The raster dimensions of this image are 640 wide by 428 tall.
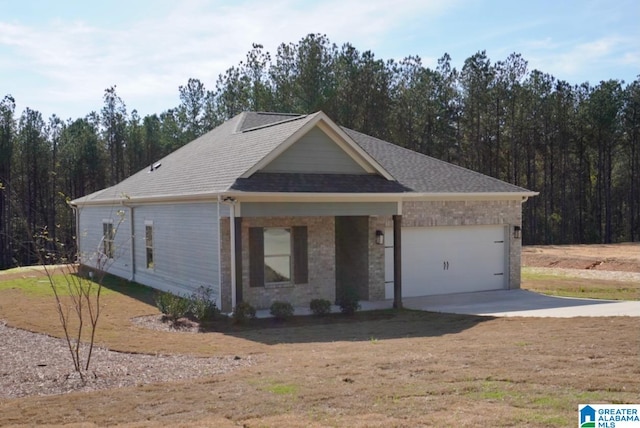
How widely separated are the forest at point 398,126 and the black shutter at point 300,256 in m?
27.8

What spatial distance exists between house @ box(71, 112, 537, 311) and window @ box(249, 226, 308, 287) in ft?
0.08

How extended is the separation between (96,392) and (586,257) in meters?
31.0

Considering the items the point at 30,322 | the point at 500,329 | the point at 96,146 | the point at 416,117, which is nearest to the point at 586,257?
the point at 416,117

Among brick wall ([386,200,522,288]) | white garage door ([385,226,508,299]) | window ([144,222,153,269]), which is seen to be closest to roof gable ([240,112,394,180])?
brick wall ([386,200,522,288])

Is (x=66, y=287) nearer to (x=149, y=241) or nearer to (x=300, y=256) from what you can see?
(x=149, y=241)

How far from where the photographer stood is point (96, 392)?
8.00 m

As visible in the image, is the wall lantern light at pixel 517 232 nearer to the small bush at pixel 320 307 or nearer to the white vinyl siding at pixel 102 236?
the small bush at pixel 320 307

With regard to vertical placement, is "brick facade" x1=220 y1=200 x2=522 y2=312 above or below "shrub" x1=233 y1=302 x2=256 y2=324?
above

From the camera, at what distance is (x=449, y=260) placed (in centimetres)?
1950

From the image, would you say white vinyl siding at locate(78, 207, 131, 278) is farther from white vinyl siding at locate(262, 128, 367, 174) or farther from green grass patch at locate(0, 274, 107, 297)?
white vinyl siding at locate(262, 128, 367, 174)

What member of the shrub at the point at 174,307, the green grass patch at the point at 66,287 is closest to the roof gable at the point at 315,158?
the shrub at the point at 174,307

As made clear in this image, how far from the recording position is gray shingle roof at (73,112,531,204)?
16125 millimetres

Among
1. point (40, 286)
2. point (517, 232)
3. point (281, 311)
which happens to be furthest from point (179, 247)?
point (517, 232)

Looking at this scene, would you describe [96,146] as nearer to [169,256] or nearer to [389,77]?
[389,77]
